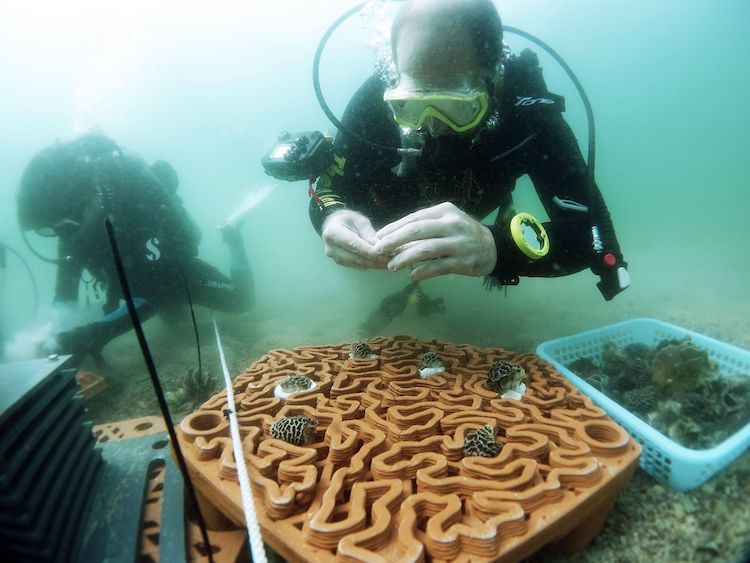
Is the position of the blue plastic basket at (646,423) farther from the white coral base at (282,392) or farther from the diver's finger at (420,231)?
the white coral base at (282,392)

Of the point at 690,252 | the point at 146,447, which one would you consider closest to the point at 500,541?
the point at 146,447

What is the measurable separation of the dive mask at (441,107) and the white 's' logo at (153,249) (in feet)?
17.5

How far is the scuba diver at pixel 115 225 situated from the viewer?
5680 millimetres

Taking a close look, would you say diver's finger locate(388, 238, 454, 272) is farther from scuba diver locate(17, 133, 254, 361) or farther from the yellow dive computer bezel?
scuba diver locate(17, 133, 254, 361)

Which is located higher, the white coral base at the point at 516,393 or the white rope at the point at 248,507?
the white rope at the point at 248,507

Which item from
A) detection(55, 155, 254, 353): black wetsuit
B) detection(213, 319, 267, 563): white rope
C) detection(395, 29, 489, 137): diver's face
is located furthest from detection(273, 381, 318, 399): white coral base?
detection(55, 155, 254, 353): black wetsuit

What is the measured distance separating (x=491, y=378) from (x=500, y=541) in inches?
52.8

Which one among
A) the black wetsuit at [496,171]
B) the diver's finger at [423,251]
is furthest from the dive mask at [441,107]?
the diver's finger at [423,251]

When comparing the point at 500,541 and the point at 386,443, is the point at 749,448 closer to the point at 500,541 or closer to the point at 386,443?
the point at 500,541

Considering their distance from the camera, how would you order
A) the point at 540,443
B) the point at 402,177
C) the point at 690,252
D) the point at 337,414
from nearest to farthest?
the point at 540,443 < the point at 337,414 < the point at 402,177 < the point at 690,252

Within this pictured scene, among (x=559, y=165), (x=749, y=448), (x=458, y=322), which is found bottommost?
(x=458, y=322)

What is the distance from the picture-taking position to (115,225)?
18.5 feet

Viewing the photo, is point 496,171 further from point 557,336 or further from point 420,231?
point 557,336

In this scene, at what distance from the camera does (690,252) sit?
1500 centimetres
